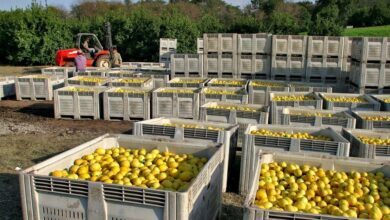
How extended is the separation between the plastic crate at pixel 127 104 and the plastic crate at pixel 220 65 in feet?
9.80

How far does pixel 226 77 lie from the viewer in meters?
12.5

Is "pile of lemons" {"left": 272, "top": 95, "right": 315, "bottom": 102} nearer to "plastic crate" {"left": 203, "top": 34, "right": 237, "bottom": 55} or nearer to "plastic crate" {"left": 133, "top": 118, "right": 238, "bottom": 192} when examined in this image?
"plastic crate" {"left": 133, "top": 118, "right": 238, "bottom": 192}

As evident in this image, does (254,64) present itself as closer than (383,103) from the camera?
No

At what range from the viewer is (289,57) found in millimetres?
11992

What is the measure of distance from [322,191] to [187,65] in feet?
30.8

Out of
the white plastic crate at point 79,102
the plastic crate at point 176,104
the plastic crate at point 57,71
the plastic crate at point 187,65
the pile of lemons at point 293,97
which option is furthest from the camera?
the plastic crate at point 57,71

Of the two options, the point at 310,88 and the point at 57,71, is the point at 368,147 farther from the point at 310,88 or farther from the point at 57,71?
the point at 57,71

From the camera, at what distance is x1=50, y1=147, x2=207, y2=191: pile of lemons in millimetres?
3676

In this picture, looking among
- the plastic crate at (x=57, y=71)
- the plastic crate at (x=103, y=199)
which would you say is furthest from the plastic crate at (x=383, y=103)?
the plastic crate at (x=57, y=71)

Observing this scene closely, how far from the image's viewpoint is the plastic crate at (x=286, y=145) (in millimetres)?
5012

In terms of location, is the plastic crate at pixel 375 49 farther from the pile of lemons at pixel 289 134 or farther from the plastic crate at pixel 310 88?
the pile of lemons at pixel 289 134

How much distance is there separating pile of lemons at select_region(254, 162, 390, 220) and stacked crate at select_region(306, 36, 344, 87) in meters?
8.15

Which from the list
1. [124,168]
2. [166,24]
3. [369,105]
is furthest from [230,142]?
[166,24]

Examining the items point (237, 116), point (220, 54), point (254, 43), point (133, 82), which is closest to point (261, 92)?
point (254, 43)
